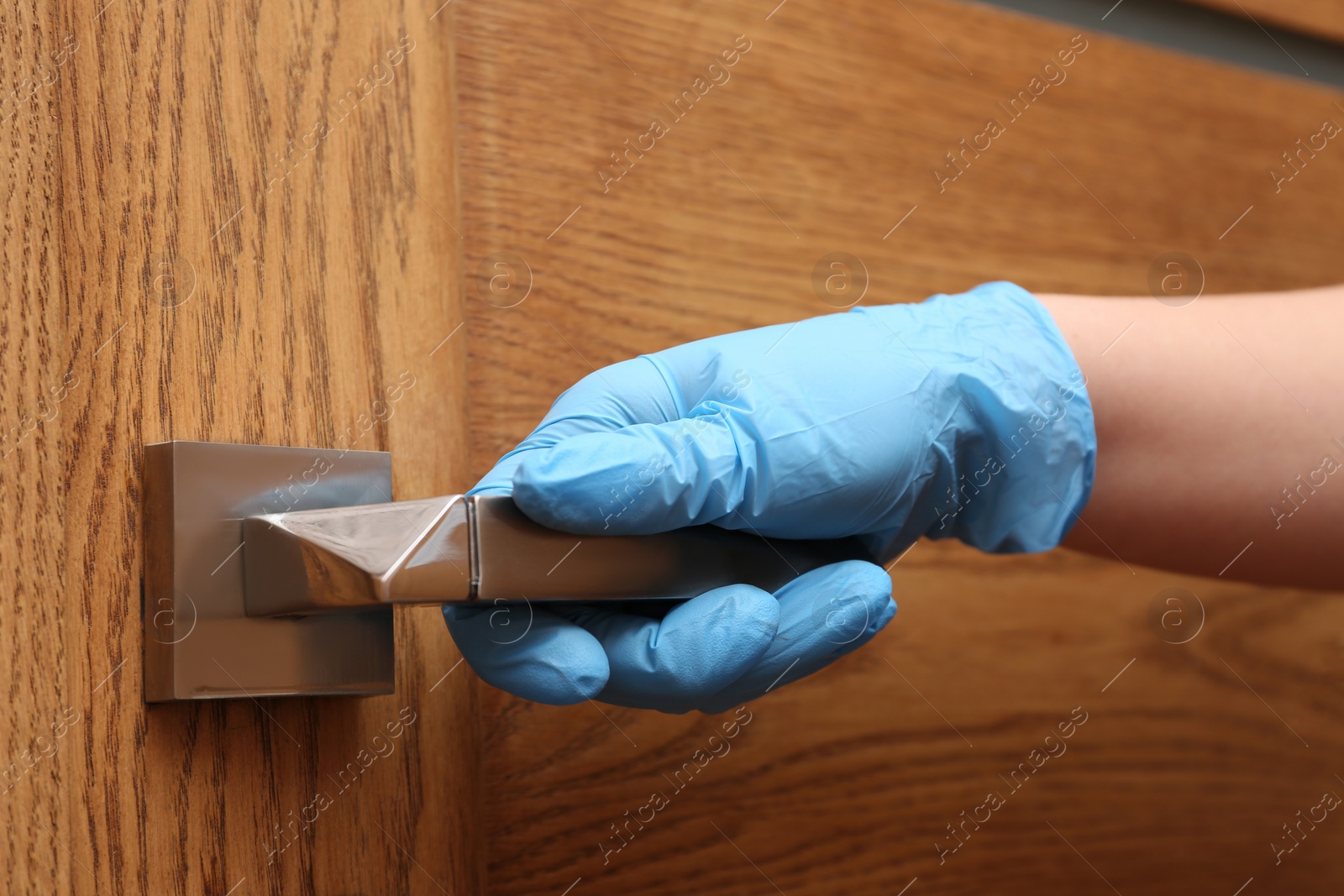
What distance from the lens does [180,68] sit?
13.0 inches

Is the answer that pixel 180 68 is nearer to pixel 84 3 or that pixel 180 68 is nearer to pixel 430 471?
pixel 84 3

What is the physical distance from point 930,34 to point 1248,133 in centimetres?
25

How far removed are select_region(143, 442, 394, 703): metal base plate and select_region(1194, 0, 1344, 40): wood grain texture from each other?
594 millimetres

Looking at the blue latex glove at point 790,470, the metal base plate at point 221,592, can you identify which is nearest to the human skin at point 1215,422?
the blue latex glove at point 790,470

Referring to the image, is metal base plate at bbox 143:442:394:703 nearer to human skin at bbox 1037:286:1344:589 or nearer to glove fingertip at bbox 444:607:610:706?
glove fingertip at bbox 444:607:610:706

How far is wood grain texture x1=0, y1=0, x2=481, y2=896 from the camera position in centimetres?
29

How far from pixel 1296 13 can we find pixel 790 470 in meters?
0.51

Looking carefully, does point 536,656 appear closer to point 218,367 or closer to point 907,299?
point 218,367

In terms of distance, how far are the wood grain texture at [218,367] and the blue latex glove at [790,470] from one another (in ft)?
0.19

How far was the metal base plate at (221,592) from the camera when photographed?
1.00ft

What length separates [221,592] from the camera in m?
0.31

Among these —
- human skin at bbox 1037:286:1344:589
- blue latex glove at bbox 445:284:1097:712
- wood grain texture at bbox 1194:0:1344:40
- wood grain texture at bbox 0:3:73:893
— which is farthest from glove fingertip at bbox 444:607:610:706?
wood grain texture at bbox 1194:0:1344:40

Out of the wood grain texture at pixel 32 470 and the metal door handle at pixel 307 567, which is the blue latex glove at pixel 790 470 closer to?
the metal door handle at pixel 307 567

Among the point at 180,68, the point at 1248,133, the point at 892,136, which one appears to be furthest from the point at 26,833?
the point at 1248,133
